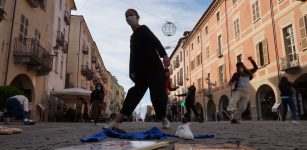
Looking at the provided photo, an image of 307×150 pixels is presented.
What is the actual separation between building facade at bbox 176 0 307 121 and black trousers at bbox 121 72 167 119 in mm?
12290

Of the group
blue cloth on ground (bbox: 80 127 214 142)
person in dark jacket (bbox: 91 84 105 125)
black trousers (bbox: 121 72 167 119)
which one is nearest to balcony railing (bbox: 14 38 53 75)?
person in dark jacket (bbox: 91 84 105 125)

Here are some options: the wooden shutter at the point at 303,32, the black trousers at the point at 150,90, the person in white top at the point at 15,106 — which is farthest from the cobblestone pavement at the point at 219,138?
the wooden shutter at the point at 303,32

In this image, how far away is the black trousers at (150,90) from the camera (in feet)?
15.3

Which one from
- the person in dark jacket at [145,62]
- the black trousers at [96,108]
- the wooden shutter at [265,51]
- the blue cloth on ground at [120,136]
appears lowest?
the blue cloth on ground at [120,136]

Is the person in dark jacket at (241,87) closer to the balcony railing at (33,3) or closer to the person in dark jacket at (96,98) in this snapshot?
the person in dark jacket at (96,98)

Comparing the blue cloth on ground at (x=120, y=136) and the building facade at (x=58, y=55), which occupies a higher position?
the building facade at (x=58, y=55)

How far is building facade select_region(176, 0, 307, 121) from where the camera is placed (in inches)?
655

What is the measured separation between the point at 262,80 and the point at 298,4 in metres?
5.45

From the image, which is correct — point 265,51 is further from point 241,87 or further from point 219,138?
point 219,138

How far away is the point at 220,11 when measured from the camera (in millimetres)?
28125

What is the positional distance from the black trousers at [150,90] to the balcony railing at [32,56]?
39.2 ft

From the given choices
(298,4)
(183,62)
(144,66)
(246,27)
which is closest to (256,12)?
(246,27)

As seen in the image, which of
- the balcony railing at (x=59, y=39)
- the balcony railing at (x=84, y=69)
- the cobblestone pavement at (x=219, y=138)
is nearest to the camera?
the cobblestone pavement at (x=219, y=138)

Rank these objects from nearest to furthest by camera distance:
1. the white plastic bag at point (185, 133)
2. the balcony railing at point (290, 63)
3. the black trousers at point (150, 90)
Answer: the white plastic bag at point (185, 133) < the black trousers at point (150, 90) < the balcony railing at point (290, 63)
